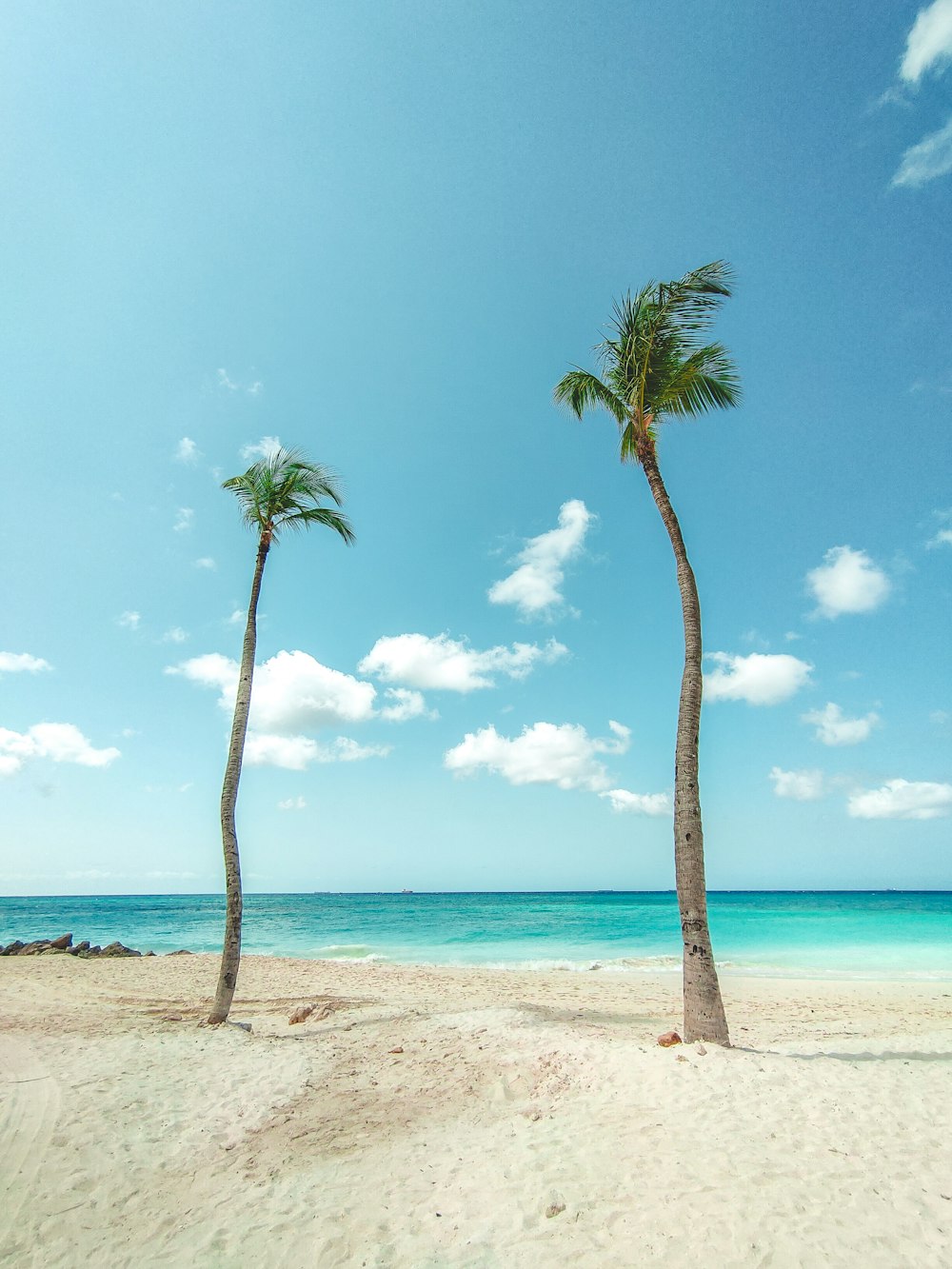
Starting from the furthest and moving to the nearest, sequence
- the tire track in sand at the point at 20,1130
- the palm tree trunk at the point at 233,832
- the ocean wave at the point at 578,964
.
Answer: the ocean wave at the point at 578,964 < the palm tree trunk at the point at 233,832 < the tire track in sand at the point at 20,1130

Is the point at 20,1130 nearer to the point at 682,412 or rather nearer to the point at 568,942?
the point at 682,412

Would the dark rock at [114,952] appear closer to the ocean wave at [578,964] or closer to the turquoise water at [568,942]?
the turquoise water at [568,942]

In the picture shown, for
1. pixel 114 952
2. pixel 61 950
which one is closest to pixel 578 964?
pixel 114 952

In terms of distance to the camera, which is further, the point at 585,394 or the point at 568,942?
the point at 568,942

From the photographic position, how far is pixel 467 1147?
5.66 meters

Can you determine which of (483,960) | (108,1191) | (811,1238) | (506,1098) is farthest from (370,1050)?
(483,960)

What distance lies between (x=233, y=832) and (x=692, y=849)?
24.0 ft

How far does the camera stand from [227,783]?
10.6 meters

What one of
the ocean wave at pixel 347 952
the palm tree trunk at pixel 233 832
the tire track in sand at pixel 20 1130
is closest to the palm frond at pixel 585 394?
the palm tree trunk at pixel 233 832

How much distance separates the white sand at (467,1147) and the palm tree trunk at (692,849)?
20.5 inches

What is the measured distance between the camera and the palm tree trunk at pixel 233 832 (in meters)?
10.1

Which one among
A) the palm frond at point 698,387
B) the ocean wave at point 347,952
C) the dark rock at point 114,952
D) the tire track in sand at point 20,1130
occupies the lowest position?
the ocean wave at point 347,952

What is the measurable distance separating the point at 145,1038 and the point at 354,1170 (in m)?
5.58

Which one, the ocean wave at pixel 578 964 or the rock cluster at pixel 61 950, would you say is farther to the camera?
the rock cluster at pixel 61 950
